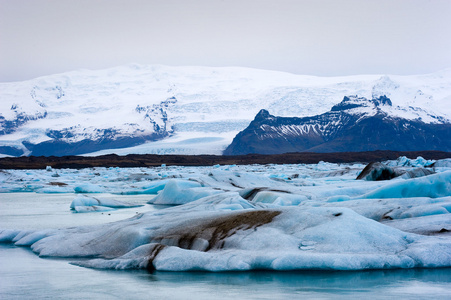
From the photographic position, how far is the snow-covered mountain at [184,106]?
129000 mm

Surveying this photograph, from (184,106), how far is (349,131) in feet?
143

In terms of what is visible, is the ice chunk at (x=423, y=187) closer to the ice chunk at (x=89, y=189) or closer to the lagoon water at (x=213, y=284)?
the lagoon water at (x=213, y=284)

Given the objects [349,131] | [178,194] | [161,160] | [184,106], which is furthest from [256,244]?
[349,131]

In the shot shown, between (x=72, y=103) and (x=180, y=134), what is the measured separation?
199ft

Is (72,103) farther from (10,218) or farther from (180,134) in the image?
(10,218)

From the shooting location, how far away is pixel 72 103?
561 ft

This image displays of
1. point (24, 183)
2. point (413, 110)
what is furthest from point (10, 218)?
point (413, 110)

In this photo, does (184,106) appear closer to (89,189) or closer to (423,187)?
(89,189)

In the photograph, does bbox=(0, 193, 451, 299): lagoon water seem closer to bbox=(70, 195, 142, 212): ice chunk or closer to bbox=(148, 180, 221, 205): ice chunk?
bbox=(70, 195, 142, 212): ice chunk

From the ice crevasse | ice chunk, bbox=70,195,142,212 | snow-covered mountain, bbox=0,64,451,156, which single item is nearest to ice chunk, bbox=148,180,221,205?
ice chunk, bbox=70,195,142,212

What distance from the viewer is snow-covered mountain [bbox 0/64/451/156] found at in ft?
423

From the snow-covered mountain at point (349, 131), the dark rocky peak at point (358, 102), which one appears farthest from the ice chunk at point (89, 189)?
the dark rocky peak at point (358, 102)

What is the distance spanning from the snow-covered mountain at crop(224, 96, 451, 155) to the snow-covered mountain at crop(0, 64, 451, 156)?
2.81 m

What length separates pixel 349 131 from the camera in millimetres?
138250
